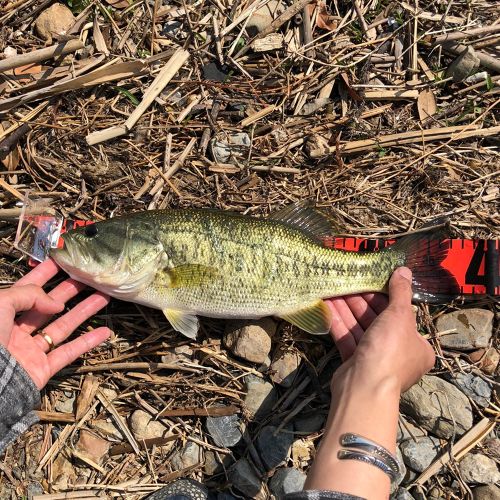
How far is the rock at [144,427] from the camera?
414cm

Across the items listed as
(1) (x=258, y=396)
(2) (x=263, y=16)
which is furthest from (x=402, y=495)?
(2) (x=263, y=16)

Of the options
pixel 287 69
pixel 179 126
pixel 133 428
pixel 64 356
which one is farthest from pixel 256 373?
pixel 287 69

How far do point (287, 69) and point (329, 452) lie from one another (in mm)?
3199

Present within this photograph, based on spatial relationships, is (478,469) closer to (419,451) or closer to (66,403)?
(419,451)

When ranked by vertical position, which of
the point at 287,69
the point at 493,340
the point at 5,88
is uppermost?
the point at 5,88

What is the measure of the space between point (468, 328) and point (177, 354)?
96.2 inches

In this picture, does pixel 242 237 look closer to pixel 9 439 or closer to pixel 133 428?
pixel 133 428

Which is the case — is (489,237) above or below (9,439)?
below

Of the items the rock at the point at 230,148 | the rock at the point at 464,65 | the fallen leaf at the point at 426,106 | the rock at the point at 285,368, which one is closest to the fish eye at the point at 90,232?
the rock at the point at 230,148

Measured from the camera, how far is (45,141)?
4371 mm

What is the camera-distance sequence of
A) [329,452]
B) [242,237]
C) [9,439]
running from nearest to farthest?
[329,452], [9,439], [242,237]

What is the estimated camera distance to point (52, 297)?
12.9ft

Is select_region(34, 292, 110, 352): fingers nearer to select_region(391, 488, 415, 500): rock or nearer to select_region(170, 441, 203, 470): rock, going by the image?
select_region(170, 441, 203, 470): rock

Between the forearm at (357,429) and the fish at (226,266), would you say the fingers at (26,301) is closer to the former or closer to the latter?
the fish at (226,266)
